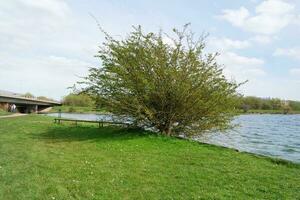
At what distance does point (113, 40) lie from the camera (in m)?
21.8

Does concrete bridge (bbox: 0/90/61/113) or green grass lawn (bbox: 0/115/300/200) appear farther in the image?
concrete bridge (bbox: 0/90/61/113)

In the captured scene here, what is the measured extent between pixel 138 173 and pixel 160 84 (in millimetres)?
10119

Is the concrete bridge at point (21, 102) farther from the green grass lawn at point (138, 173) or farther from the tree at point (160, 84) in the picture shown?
the green grass lawn at point (138, 173)

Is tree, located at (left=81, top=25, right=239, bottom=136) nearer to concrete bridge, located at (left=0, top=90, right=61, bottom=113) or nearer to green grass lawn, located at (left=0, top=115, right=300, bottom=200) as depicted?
green grass lawn, located at (left=0, top=115, right=300, bottom=200)

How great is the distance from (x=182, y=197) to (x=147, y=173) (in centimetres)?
261

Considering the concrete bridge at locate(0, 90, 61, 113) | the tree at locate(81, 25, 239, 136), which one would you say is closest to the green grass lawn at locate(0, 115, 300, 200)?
the tree at locate(81, 25, 239, 136)

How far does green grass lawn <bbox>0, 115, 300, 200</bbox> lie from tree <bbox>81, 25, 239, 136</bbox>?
4.19 m

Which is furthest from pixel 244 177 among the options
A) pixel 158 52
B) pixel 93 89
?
pixel 93 89

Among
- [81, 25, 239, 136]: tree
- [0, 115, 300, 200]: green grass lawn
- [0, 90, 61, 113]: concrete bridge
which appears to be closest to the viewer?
[0, 115, 300, 200]: green grass lawn

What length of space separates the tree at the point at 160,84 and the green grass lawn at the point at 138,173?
4.19 m

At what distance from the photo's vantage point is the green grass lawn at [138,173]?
8906 mm

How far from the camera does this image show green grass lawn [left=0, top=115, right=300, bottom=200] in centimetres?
891

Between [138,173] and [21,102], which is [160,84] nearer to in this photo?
[138,173]

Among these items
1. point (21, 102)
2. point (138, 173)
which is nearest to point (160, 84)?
point (138, 173)
